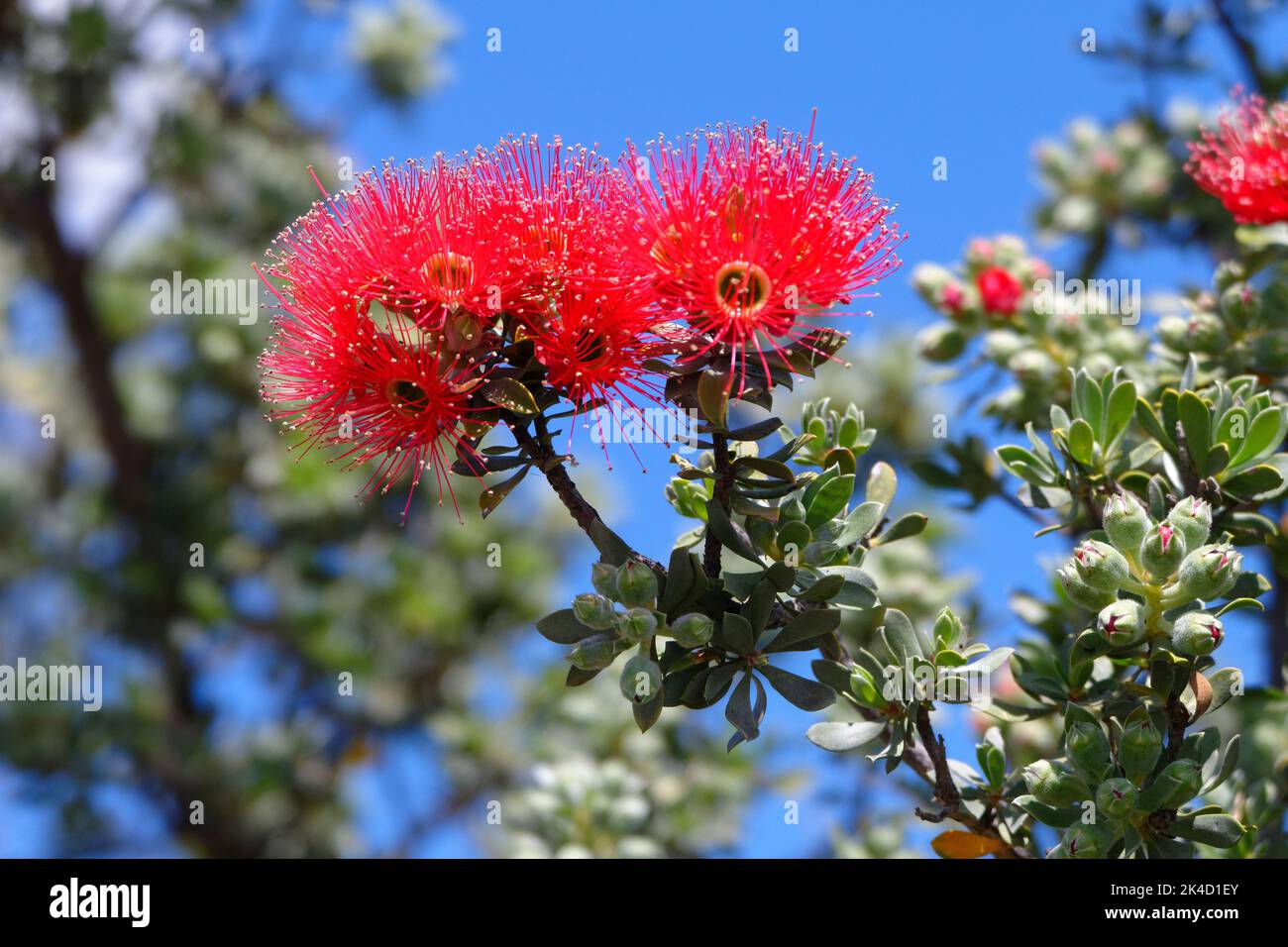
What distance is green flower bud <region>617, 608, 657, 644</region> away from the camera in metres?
1.72

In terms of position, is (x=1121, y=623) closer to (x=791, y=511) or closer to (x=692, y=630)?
(x=791, y=511)

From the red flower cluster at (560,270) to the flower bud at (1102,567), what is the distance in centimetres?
49

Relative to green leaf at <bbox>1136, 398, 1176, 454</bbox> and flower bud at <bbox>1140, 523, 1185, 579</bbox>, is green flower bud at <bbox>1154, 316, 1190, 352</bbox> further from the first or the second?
flower bud at <bbox>1140, 523, 1185, 579</bbox>

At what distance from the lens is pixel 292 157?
26.1 ft

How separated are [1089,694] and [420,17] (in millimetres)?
7802

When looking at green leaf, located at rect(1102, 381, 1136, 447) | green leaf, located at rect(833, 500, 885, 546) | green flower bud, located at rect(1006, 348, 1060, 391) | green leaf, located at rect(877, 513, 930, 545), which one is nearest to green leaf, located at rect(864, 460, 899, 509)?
green leaf, located at rect(877, 513, 930, 545)

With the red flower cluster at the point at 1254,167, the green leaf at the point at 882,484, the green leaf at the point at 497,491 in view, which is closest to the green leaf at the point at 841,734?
the green leaf at the point at 882,484

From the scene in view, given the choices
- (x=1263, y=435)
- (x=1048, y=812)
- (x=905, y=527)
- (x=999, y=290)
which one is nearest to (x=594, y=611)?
(x=905, y=527)

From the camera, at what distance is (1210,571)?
5.74ft

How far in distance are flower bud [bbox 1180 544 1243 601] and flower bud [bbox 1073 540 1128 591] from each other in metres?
0.08

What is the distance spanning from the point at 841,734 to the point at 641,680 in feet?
1.22

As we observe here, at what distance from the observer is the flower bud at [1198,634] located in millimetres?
1729
